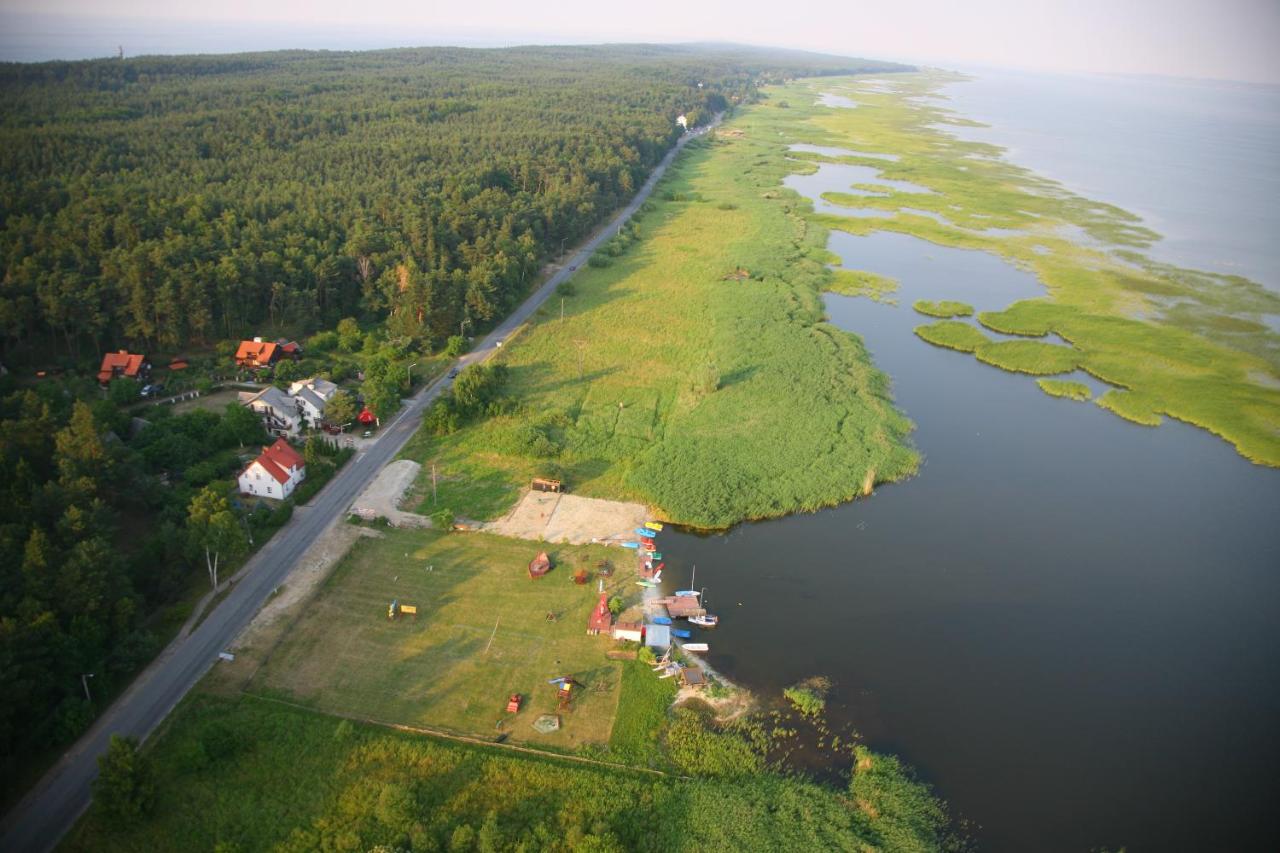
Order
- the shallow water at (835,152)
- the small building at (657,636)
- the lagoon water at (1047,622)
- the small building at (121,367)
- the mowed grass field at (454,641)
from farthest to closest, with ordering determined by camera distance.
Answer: the shallow water at (835,152) → the small building at (121,367) → the small building at (657,636) → the mowed grass field at (454,641) → the lagoon water at (1047,622)

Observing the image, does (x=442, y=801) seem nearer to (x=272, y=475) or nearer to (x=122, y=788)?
(x=122, y=788)

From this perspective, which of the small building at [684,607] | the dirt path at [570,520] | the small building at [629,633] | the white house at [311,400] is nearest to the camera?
the small building at [629,633]

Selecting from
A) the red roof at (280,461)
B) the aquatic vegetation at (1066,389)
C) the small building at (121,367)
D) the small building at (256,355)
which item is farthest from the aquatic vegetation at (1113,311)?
the small building at (121,367)

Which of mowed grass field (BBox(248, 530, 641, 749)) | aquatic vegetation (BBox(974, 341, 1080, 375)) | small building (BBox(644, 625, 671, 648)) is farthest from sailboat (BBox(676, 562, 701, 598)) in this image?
aquatic vegetation (BBox(974, 341, 1080, 375))

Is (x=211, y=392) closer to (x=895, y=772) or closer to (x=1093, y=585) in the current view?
(x=895, y=772)

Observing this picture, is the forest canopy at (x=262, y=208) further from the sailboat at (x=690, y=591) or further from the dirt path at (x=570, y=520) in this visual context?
the sailboat at (x=690, y=591)

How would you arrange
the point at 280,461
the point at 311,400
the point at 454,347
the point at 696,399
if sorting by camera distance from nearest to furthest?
the point at 280,461
the point at 311,400
the point at 696,399
the point at 454,347

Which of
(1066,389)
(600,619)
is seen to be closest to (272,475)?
(600,619)
